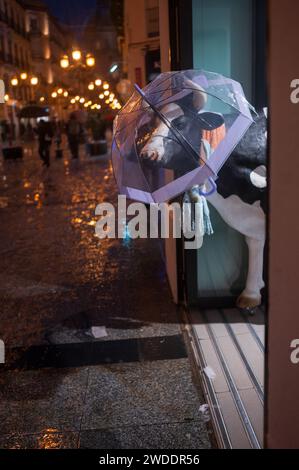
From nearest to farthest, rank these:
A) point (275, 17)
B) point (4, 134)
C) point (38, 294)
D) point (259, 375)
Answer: point (275, 17), point (259, 375), point (38, 294), point (4, 134)

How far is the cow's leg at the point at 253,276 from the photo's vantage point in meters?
4.61

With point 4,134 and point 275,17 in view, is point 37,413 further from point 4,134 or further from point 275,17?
point 4,134

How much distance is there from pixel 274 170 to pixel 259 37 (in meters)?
3.15

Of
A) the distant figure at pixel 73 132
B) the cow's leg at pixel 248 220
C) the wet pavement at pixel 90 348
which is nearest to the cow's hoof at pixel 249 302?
the cow's leg at pixel 248 220

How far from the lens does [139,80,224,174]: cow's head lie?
3426 mm

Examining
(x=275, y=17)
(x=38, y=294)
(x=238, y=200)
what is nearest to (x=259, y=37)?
(x=238, y=200)

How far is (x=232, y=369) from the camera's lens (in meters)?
3.91

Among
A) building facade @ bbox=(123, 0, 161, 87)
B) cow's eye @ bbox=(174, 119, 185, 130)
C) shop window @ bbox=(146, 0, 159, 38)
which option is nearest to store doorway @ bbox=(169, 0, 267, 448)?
cow's eye @ bbox=(174, 119, 185, 130)

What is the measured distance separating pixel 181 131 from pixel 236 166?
911 mm

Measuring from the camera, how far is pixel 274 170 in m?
1.97

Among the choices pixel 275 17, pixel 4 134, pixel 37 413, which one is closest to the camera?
pixel 275 17

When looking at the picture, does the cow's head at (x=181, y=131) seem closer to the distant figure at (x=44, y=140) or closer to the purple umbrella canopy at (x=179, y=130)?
the purple umbrella canopy at (x=179, y=130)

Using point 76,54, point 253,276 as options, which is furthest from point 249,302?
point 76,54

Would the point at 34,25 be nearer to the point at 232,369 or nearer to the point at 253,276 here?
the point at 253,276
